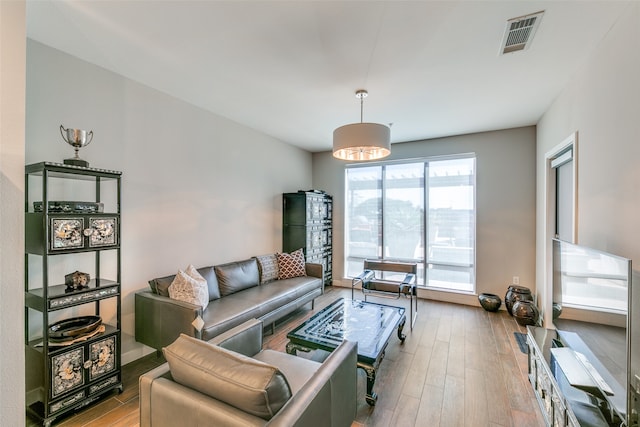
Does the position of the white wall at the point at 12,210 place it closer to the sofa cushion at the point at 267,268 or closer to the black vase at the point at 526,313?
the sofa cushion at the point at 267,268

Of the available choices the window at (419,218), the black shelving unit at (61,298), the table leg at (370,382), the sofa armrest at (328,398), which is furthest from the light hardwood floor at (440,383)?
the window at (419,218)

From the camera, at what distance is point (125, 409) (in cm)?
203

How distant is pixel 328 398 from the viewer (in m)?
1.38

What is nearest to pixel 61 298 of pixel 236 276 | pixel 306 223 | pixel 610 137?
pixel 236 276

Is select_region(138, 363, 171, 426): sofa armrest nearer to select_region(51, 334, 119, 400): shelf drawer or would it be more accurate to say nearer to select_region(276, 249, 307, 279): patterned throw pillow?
select_region(51, 334, 119, 400): shelf drawer

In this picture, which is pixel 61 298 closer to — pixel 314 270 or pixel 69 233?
pixel 69 233

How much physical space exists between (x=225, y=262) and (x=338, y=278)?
257 cm

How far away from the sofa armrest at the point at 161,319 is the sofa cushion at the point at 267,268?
1.46 m

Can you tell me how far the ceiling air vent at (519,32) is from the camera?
1807mm

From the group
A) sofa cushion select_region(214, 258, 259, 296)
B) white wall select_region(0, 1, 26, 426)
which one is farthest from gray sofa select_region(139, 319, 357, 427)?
sofa cushion select_region(214, 258, 259, 296)

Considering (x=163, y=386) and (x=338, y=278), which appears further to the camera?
(x=338, y=278)

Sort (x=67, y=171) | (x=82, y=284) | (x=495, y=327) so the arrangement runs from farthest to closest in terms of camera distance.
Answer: (x=495, y=327), (x=82, y=284), (x=67, y=171)

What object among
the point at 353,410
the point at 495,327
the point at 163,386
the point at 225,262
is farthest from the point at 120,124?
the point at 495,327

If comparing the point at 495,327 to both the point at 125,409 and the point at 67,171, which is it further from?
the point at 67,171
